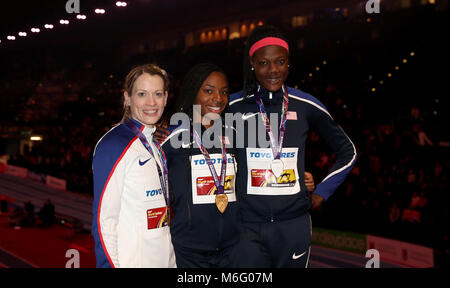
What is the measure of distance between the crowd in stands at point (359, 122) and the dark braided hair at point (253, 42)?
1.00 m

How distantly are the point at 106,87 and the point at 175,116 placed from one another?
2225 centimetres

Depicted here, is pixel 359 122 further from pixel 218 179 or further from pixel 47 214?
pixel 218 179

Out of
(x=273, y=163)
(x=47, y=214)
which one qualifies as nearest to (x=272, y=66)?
(x=273, y=163)

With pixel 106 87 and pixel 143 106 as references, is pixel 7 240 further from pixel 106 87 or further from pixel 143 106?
pixel 106 87

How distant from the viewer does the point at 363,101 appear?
13555 millimetres

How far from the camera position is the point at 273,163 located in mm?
2775

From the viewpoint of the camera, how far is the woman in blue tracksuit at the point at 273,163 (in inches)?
108

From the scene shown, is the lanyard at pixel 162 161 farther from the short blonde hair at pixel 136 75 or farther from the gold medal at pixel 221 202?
the gold medal at pixel 221 202

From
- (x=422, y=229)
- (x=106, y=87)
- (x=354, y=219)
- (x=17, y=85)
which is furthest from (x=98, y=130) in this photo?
(x=422, y=229)

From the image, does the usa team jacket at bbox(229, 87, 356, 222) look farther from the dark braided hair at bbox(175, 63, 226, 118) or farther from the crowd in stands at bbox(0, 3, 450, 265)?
the crowd in stands at bbox(0, 3, 450, 265)

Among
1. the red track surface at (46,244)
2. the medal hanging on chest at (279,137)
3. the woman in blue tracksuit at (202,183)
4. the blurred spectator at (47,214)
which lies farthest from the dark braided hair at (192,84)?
the blurred spectator at (47,214)

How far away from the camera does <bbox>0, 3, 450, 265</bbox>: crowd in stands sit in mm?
8086

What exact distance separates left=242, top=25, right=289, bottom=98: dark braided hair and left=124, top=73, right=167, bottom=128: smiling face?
74 cm

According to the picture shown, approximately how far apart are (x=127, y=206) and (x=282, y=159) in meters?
1.13
